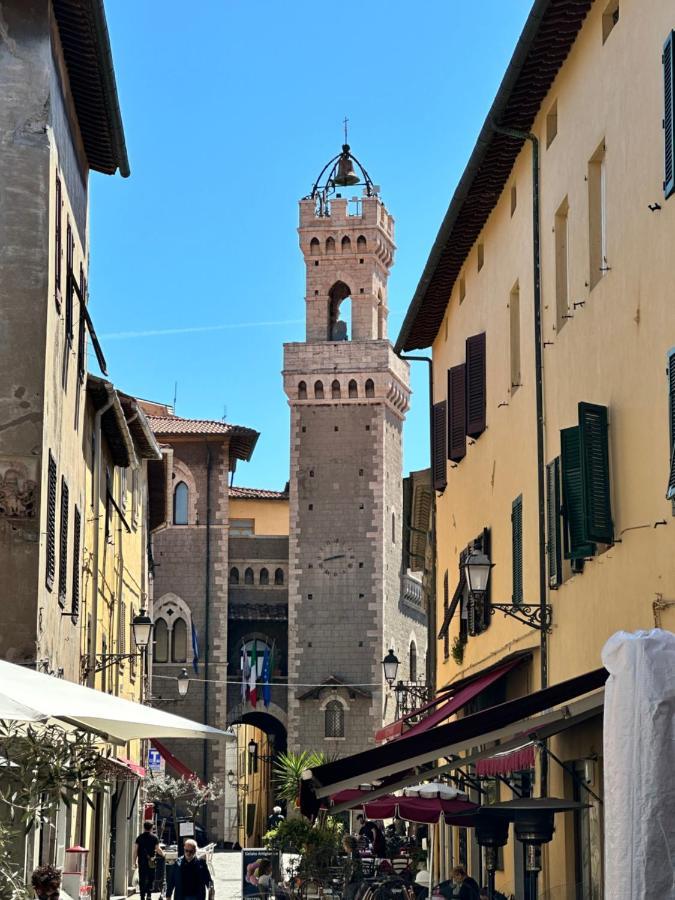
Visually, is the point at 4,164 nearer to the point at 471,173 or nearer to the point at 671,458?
the point at 471,173

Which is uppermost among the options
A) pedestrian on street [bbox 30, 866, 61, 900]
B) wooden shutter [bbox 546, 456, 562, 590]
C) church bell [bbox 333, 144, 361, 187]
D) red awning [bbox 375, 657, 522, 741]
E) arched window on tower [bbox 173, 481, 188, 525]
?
church bell [bbox 333, 144, 361, 187]

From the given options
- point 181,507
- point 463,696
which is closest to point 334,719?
point 181,507

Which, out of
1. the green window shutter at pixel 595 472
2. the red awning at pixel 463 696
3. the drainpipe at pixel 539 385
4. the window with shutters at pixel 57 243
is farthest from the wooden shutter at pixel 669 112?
the window with shutters at pixel 57 243

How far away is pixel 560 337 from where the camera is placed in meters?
14.3

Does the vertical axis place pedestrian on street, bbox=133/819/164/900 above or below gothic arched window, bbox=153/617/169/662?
below

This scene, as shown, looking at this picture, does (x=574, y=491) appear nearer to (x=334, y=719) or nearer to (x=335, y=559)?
(x=334, y=719)

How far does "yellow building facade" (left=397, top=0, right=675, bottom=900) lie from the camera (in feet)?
35.7

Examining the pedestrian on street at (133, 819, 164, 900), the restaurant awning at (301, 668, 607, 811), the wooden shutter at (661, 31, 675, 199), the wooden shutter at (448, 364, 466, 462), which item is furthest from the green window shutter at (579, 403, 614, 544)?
the pedestrian on street at (133, 819, 164, 900)

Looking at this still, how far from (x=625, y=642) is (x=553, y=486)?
22.9ft

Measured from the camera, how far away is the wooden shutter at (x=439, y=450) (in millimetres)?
23266

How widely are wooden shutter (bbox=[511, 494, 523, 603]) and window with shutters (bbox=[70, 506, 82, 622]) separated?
666 cm

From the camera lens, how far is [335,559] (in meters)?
62.4

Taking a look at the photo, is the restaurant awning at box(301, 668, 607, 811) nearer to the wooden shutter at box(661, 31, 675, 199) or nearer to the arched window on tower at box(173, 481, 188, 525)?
the wooden shutter at box(661, 31, 675, 199)

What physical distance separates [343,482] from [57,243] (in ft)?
149
